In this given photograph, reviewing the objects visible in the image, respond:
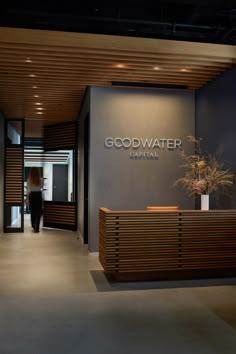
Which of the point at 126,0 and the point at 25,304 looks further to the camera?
the point at 126,0

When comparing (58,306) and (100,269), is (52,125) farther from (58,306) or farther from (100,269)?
(58,306)

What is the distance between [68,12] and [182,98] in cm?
288

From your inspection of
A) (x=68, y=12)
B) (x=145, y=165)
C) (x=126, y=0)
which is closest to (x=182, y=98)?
(x=145, y=165)

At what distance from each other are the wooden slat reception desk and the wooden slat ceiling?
2.49 meters

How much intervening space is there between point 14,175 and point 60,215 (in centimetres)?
192

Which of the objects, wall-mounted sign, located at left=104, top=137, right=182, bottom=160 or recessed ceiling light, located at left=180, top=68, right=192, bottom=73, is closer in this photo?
recessed ceiling light, located at left=180, top=68, right=192, bottom=73

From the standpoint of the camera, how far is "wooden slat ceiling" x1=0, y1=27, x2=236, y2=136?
17.2 feet

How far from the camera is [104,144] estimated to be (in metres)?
7.29

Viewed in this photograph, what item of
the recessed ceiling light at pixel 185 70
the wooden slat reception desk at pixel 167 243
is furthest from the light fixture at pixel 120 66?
the wooden slat reception desk at pixel 167 243

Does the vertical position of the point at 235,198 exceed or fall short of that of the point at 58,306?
it exceeds it

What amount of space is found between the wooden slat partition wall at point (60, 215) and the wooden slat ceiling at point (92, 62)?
4113 millimetres

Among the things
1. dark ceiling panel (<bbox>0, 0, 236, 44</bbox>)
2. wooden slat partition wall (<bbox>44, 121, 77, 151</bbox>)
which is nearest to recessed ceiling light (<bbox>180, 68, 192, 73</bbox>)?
dark ceiling panel (<bbox>0, 0, 236, 44</bbox>)

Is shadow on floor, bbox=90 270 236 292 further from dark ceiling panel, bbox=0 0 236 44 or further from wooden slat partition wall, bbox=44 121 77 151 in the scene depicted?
wooden slat partition wall, bbox=44 121 77 151

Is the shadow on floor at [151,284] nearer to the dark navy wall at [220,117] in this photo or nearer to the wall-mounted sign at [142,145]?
the dark navy wall at [220,117]
